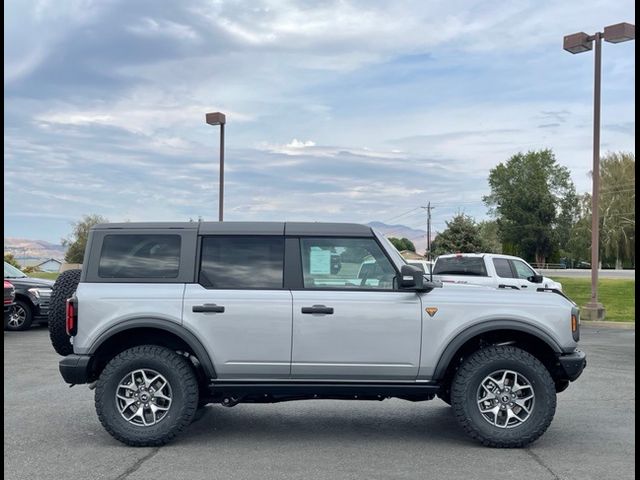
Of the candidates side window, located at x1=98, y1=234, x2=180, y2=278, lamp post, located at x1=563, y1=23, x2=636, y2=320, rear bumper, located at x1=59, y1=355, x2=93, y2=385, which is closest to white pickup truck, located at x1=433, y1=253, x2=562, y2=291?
lamp post, located at x1=563, y1=23, x2=636, y2=320

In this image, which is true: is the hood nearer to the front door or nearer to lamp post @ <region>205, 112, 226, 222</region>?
lamp post @ <region>205, 112, 226, 222</region>

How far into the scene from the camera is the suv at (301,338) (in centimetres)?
642

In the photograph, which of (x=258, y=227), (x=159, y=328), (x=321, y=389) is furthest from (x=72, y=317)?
(x=321, y=389)

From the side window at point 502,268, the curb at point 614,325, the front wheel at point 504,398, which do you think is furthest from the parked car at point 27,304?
the curb at point 614,325

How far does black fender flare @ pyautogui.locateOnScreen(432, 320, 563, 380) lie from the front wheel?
7.3 inches

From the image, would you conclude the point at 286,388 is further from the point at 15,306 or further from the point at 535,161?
the point at 535,161

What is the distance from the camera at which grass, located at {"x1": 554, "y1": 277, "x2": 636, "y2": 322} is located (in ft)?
72.0

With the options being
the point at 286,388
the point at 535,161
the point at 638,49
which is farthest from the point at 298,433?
the point at 535,161

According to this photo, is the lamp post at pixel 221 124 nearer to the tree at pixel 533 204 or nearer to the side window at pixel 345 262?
the side window at pixel 345 262

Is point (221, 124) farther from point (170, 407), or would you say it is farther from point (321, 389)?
point (321, 389)

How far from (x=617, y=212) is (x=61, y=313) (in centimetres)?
7070

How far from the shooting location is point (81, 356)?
647 cm

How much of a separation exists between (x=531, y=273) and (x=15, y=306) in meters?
12.1

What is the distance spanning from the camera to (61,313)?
22.5 feet
